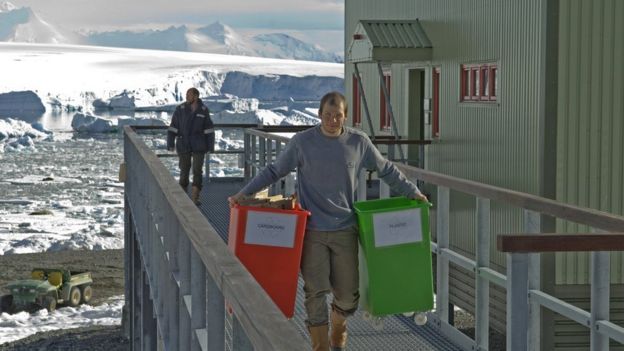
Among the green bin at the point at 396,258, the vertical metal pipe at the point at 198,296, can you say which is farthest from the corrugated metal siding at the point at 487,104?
the vertical metal pipe at the point at 198,296

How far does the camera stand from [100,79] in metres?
141

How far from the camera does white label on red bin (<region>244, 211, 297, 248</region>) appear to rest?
19.9 feet

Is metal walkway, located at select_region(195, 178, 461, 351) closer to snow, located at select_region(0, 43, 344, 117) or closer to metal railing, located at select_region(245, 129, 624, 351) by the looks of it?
metal railing, located at select_region(245, 129, 624, 351)

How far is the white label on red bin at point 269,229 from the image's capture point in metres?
6.06

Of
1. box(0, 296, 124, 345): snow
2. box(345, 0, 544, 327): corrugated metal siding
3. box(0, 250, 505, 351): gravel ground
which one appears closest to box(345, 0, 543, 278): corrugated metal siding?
box(345, 0, 544, 327): corrugated metal siding

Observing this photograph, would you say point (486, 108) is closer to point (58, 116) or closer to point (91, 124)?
point (91, 124)

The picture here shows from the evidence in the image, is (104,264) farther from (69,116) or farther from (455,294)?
(69,116)

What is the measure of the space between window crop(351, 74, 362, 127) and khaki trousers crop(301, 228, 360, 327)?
581 inches

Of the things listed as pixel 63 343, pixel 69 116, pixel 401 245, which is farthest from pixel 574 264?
pixel 69 116

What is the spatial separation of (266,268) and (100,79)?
451 feet

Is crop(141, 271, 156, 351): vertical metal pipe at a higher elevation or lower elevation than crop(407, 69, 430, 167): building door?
lower

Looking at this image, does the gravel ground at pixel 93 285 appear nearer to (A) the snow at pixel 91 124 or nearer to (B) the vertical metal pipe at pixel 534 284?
(B) the vertical metal pipe at pixel 534 284

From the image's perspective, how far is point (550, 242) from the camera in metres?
4.63

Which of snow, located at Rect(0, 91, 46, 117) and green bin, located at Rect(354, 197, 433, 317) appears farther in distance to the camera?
snow, located at Rect(0, 91, 46, 117)
